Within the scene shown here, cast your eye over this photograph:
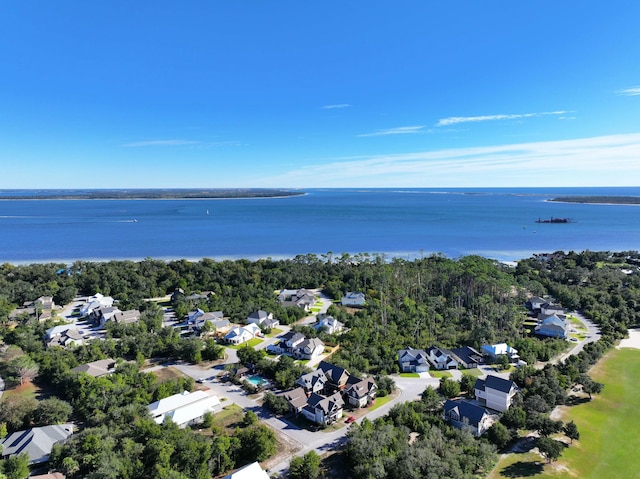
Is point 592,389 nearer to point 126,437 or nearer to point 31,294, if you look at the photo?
point 126,437

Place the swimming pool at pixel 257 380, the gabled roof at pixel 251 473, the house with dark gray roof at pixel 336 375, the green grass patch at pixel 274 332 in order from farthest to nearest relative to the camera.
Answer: the green grass patch at pixel 274 332 → the swimming pool at pixel 257 380 → the house with dark gray roof at pixel 336 375 → the gabled roof at pixel 251 473

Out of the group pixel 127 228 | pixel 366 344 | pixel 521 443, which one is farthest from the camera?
pixel 127 228

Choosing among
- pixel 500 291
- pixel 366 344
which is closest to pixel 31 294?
pixel 366 344

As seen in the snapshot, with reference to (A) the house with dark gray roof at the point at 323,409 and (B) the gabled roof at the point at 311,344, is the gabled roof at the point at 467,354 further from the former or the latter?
(A) the house with dark gray roof at the point at 323,409

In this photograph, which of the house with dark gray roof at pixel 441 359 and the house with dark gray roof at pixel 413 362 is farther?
the house with dark gray roof at pixel 441 359

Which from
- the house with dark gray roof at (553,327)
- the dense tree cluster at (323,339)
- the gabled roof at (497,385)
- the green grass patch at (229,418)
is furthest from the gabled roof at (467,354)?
the green grass patch at (229,418)

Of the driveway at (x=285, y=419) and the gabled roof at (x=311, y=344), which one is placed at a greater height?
the gabled roof at (x=311, y=344)

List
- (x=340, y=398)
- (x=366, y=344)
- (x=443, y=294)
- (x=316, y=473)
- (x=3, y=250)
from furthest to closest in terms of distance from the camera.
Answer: (x=3, y=250) → (x=443, y=294) → (x=366, y=344) → (x=340, y=398) → (x=316, y=473)

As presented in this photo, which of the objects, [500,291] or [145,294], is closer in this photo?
[500,291]
